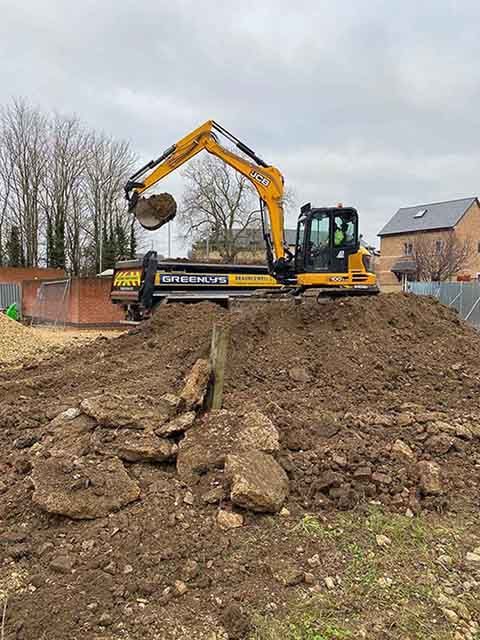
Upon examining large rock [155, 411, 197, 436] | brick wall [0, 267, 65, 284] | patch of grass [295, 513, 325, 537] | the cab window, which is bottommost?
patch of grass [295, 513, 325, 537]

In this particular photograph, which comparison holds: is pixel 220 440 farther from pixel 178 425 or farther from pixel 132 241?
pixel 132 241

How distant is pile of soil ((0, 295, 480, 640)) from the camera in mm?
2939

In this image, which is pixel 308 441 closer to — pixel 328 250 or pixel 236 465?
pixel 236 465

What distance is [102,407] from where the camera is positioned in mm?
4598

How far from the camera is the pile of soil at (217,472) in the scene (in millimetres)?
2939

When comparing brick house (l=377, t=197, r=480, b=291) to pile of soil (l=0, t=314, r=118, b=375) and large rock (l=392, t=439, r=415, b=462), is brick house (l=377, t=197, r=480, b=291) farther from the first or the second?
large rock (l=392, t=439, r=415, b=462)

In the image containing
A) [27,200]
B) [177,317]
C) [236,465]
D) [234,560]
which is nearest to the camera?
[234,560]

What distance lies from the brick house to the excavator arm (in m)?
30.0

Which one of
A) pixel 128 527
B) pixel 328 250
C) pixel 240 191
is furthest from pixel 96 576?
pixel 240 191

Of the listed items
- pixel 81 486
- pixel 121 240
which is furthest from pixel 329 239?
pixel 121 240

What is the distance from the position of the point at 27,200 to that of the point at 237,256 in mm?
16295

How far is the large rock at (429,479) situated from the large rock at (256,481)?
1.15 m

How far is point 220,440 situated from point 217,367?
1.07 metres

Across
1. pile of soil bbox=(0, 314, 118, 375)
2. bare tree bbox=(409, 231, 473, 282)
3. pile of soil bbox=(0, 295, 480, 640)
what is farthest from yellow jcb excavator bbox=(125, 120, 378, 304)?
bare tree bbox=(409, 231, 473, 282)
